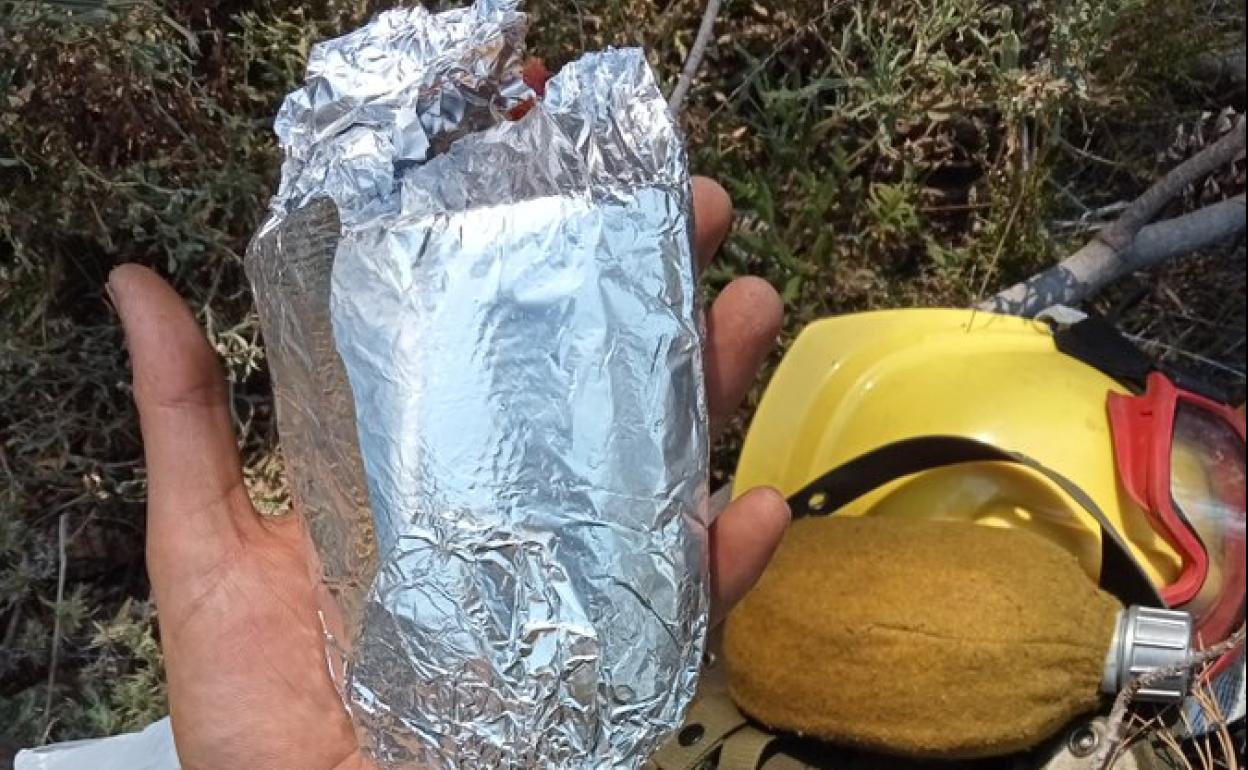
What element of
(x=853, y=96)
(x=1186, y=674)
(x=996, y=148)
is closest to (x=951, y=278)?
(x=996, y=148)

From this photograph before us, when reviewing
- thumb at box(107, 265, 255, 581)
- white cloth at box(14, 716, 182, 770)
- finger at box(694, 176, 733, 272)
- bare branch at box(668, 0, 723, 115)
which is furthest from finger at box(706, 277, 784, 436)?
white cloth at box(14, 716, 182, 770)

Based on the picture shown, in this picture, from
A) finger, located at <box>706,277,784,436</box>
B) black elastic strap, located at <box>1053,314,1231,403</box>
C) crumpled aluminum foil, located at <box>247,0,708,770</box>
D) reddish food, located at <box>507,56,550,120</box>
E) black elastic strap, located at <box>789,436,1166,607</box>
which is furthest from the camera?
black elastic strap, located at <box>1053,314,1231,403</box>

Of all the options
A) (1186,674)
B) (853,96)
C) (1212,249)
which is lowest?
(1186,674)

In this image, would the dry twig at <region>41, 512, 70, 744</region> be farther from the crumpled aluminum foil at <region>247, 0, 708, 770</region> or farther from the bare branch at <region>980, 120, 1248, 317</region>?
the bare branch at <region>980, 120, 1248, 317</region>

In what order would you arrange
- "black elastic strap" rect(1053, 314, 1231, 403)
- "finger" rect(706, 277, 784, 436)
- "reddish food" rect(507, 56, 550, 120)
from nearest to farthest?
"reddish food" rect(507, 56, 550, 120), "finger" rect(706, 277, 784, 436), "black elastic strap" rect(1053, 314, 1231, 403)

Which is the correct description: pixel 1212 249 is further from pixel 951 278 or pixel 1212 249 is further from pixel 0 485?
pixel 0 485
